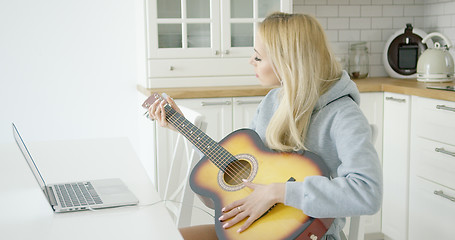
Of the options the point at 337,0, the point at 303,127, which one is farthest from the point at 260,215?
the point at 337,0

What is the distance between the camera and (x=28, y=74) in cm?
336

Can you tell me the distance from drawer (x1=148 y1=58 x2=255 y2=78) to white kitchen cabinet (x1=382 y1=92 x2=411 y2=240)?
82 centimetres

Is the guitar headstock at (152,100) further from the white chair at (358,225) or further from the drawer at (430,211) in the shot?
the drawer at (430,211)

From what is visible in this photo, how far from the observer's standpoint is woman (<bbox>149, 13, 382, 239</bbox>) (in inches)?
56.8

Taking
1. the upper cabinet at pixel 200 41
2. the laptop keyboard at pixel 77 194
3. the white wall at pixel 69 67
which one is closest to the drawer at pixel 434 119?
the upper cabinet at pixel 200 41

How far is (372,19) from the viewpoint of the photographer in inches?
149

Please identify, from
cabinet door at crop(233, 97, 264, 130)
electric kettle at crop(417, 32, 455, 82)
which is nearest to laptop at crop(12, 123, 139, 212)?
cabinet door at crop(233, 97, 264, 130)

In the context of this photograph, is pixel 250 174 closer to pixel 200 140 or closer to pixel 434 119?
pixel 200 140

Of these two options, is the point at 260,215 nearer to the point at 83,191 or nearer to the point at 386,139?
the point at 83,191

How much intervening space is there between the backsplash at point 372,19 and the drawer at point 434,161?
3.39ft

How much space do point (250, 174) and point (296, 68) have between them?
320mm

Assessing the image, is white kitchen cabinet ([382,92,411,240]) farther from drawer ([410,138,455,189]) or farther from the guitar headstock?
the guitar headstock

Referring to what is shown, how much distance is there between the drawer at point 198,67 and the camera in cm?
316

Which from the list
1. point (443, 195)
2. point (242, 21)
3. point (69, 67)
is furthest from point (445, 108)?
point (69, 67)
